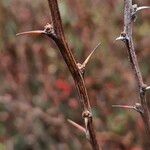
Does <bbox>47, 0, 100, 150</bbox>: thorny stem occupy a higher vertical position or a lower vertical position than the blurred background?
higher

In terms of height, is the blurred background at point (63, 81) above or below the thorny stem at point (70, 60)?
below

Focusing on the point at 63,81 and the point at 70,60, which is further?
the point at 63,81

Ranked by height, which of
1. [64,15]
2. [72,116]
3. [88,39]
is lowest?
[72,116]

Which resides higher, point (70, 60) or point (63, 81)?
point (70, 60)

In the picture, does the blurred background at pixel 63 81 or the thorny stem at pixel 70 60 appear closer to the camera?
the thorny stem at pixel 70 60

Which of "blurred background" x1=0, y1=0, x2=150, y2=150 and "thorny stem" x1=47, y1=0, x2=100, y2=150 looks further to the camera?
"blurred background" x1=0, y1=0, x2=150, y2=150

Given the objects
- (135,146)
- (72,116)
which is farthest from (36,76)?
(135,146)

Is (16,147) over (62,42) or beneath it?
beneath

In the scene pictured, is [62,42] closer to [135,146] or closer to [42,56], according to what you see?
[135,146]
